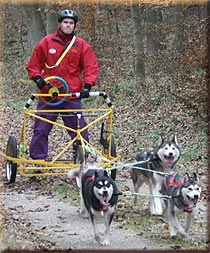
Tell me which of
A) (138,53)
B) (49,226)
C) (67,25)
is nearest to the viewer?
(49,226)

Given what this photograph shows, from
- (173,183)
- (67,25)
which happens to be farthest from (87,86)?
(173,183)

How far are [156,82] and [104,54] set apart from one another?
4.83m

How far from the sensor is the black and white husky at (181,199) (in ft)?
20.1

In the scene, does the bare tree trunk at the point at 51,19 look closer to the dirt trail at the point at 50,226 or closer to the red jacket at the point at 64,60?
the red jacket at the point at 64,60

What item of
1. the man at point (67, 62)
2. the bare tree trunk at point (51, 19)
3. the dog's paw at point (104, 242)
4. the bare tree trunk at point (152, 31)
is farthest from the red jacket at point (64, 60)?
the bare tree trunk at point (51, 19)

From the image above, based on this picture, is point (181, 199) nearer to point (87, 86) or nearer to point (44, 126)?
point (87, 86)

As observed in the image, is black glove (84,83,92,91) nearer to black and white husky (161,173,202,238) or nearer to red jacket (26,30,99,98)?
red jacket (26,30,99,98)

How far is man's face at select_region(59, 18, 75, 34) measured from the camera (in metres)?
8.88

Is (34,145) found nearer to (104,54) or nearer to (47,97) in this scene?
(47,97)

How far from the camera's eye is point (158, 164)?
754 centimetres

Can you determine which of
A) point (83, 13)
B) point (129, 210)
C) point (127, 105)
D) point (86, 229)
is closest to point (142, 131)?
point (127, 105)

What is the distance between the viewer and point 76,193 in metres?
8.77

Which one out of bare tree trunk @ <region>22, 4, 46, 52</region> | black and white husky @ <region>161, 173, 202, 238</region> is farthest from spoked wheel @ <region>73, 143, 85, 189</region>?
bare tree trunk @ <region>22, 4, 46, 52</region>

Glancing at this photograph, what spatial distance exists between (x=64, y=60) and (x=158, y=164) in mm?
2398
